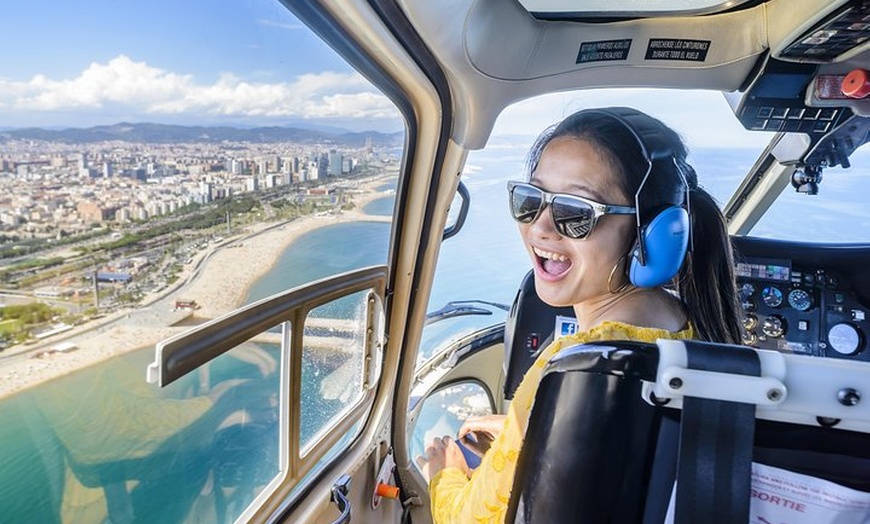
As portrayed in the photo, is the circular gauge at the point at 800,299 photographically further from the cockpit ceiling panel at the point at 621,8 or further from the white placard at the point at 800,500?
the white placard at the point at 800,500

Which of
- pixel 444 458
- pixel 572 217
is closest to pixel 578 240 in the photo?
pixel 572 217

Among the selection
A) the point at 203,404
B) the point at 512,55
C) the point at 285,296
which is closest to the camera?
the point at 203,404

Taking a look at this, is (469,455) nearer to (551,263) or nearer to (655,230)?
(551,263)

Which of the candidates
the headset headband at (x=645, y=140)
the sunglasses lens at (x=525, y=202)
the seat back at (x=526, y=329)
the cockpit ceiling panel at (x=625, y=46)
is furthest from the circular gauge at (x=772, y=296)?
the sunglasses lens at (x=525, y=202)

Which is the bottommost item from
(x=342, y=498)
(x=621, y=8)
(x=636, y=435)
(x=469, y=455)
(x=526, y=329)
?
(x=342, y=498)

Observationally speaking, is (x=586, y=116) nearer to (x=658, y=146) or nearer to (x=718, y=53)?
(x=658, y=146)

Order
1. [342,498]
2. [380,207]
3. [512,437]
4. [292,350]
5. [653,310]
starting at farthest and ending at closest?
[380,207], [342,498], [292,350], [653,310], [512,437]

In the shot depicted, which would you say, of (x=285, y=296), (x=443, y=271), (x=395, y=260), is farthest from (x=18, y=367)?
(x=443, y=271)
